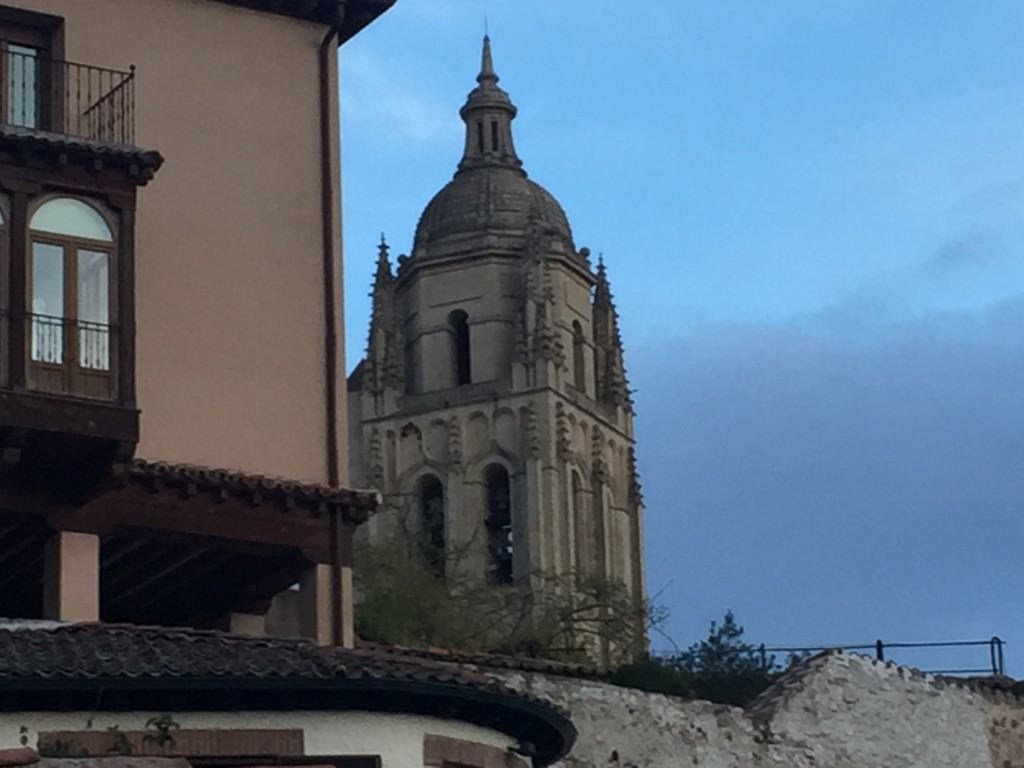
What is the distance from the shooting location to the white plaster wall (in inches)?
882

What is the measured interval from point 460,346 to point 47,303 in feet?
320

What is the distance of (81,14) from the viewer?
32.0m

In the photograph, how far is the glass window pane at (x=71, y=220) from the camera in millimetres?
27938

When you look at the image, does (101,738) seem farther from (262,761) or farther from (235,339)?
(235,339)

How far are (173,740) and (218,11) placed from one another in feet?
42.1

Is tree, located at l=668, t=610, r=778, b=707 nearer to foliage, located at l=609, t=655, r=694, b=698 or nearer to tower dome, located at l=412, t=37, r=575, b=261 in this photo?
foliage, located at l=609, t=655, r=694, b=698

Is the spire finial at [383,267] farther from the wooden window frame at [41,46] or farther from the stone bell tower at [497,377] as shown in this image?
the wooden window frame at [41,46]

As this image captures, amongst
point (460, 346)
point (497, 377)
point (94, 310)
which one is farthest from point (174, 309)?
point (460, 346)

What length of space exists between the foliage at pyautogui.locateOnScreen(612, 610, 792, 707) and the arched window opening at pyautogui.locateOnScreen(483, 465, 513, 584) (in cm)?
7000

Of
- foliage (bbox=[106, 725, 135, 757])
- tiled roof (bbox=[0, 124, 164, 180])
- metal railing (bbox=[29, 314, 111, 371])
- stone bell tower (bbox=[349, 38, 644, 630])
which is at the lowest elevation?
foliage (bbox=[106, 725, 135, 757])

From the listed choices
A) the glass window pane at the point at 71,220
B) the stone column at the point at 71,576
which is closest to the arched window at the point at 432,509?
the stone column at the point at 71,576

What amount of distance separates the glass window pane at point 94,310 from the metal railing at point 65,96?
295cm

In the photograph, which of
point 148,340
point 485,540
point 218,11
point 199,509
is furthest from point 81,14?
point 485,540

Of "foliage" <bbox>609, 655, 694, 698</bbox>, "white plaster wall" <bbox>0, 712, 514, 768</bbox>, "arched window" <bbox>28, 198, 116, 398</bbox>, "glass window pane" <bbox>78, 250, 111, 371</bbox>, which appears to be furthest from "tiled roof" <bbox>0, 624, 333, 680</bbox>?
"foliage" <bbox>609, 655, 694, 698</bbox>
